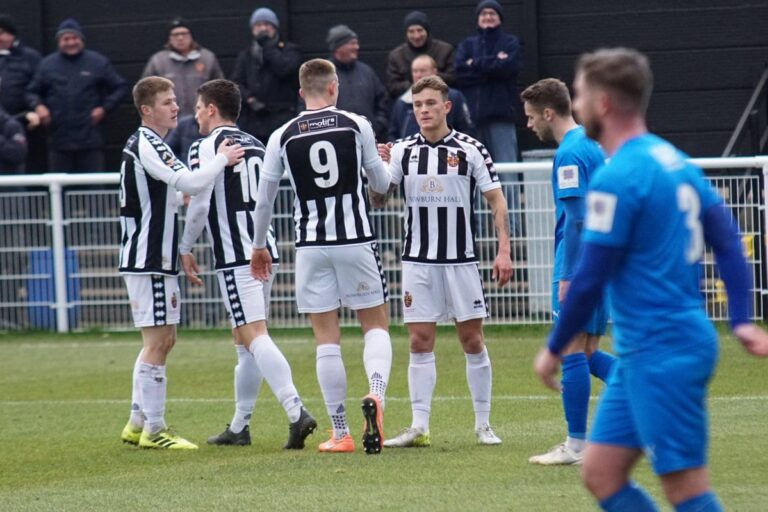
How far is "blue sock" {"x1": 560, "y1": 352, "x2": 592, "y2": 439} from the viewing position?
7223 millimetres

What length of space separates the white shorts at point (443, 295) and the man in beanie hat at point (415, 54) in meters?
6.30

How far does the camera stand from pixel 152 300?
8422 mm

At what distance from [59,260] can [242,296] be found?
6.25m

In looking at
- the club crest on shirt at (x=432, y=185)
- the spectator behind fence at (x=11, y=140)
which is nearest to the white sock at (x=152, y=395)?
the club crest on shirt at (x=432, y=185)

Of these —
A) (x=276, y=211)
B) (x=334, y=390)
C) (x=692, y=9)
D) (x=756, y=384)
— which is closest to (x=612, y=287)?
(x=334, y=390)

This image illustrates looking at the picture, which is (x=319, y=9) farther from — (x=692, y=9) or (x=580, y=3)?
(x=692, y=9)

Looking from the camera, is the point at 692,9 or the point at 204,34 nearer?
the point at 692,9

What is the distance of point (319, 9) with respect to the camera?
1617cm

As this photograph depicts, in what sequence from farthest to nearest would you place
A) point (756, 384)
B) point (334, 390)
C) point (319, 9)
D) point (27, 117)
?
point (319, 9) < point (27, 117) < point (756, 384) < point (334, 390)

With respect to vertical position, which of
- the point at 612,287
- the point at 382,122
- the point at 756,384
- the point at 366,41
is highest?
the point at 366,41

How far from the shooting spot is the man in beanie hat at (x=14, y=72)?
15.3m

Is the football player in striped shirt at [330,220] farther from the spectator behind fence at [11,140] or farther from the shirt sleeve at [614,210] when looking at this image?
the spectator behind fence at [11,140]

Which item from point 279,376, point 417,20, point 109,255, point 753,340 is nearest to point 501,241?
point 279,376

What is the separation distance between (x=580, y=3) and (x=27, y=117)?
597 centimetres
